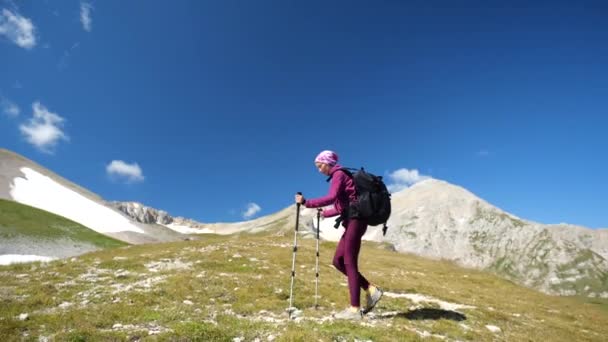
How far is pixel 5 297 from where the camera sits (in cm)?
1416

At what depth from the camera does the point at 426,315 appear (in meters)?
15.1

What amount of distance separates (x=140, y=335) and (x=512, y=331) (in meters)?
13.1

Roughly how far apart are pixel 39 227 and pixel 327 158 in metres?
65.6

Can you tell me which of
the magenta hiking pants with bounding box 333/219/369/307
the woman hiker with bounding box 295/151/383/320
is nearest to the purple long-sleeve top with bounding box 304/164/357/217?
the woman hiker with bounding box 295/151/383/320

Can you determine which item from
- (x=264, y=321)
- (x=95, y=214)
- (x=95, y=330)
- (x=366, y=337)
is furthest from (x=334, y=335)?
(x=95, y=214)

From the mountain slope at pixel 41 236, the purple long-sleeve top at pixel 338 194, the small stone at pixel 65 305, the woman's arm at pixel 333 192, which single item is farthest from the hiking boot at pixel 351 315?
the mountain slope at pixel 41 236

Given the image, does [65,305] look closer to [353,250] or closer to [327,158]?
[353,250]

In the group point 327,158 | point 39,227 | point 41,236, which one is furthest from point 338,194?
point 39,227

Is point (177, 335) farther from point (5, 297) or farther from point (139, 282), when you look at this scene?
point (139, 282)

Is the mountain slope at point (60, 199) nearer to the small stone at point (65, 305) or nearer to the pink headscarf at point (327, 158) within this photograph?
the small stone at point (65, 305)

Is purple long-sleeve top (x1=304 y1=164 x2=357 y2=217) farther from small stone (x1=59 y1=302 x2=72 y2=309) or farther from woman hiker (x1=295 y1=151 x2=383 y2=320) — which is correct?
small stone (x1=59 y1=302 x2=72 y2=309)

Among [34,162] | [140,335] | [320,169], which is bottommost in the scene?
[140,335]

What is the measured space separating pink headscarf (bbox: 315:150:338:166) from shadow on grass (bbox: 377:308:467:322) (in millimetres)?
5702

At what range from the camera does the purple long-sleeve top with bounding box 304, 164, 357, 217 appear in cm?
1259
